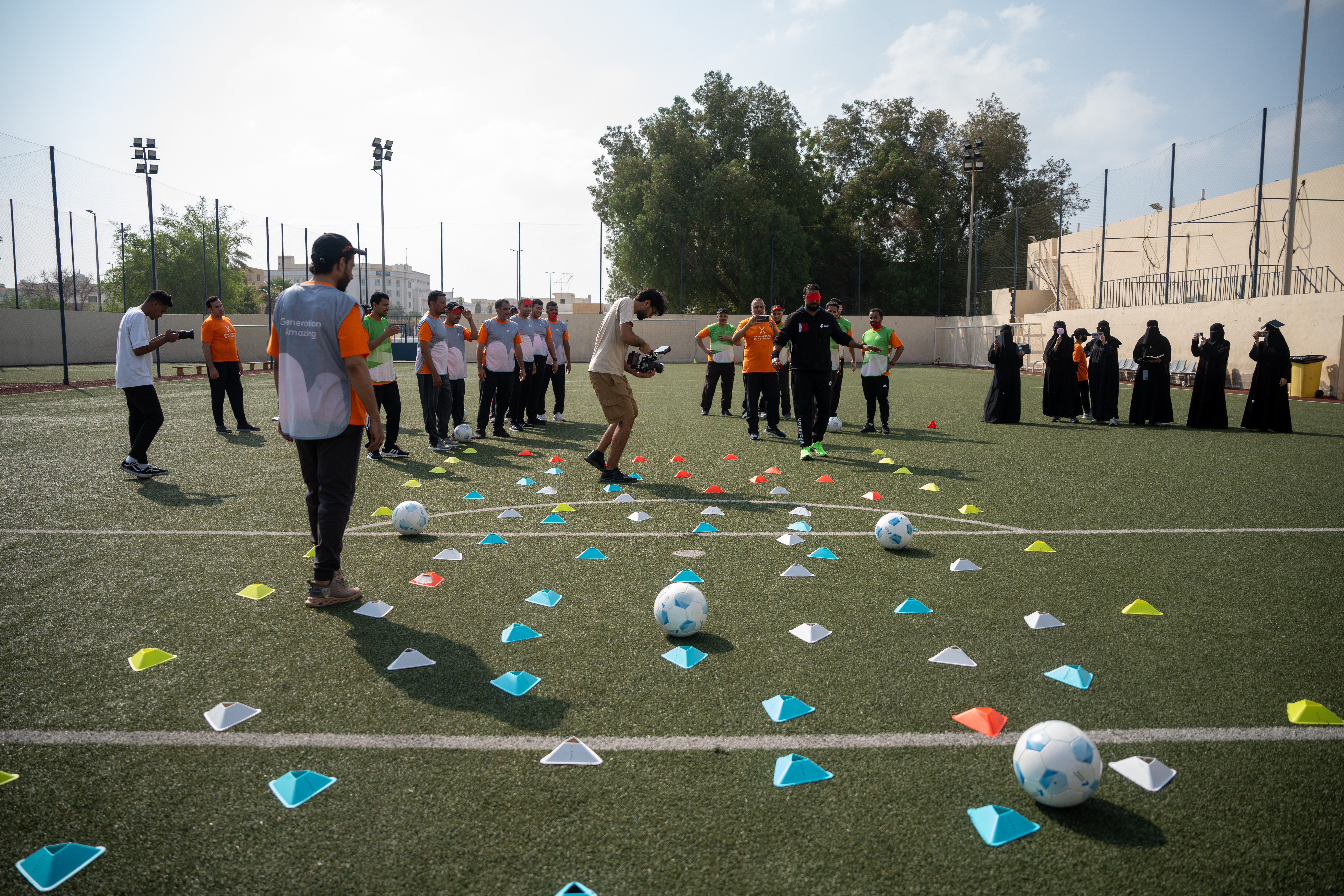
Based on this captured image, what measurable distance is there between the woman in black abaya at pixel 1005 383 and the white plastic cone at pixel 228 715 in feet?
43.0

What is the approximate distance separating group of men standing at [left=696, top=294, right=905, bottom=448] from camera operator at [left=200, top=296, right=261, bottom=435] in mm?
7237

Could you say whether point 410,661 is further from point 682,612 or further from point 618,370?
point 618,370

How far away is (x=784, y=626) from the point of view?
4094mm

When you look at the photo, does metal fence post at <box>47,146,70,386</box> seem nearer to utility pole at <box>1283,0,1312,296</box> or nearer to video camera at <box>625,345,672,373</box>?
video camera at <box>625,345,672,373</box>

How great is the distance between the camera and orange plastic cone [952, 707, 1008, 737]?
2979mm

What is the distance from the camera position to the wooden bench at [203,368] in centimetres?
2692

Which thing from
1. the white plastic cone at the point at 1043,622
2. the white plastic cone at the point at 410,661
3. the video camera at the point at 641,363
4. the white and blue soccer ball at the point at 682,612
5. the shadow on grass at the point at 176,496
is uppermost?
the video camera at the point at 641,363

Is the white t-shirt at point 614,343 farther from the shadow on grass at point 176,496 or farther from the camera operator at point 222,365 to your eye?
the camera operator at point 222,365

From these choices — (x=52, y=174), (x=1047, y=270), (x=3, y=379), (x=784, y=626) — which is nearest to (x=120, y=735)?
(x=784, y=626)

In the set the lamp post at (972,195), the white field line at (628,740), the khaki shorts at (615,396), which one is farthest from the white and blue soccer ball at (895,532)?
the lamp post at (972,195)

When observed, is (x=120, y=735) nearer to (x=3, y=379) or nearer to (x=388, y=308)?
(x=388, y=308)

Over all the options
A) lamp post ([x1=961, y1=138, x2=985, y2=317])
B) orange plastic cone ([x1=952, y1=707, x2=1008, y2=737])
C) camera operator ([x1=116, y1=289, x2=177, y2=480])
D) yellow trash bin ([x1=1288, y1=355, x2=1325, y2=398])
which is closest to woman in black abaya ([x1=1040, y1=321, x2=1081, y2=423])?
yellow trash bin ([x1=1288, y1=355, x2=1325, y2=398])

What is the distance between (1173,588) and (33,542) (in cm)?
786

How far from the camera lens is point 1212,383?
13.9 m
